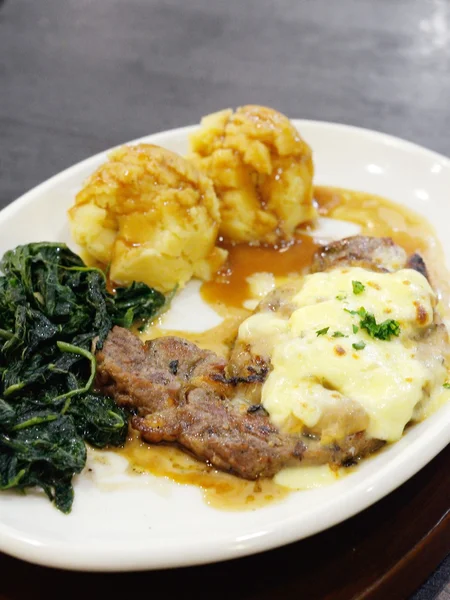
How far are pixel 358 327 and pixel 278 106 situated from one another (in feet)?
13.5

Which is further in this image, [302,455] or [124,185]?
[124,185]

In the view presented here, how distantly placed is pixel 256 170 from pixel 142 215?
850 millimetres

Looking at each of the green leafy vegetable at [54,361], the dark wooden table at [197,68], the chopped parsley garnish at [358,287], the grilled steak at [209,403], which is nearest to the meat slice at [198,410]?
the grilled steak at [209,403]

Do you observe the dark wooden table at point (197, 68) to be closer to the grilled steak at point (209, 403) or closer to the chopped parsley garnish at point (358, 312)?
the grilled steak at point (209, 403)

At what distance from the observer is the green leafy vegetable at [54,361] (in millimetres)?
2719

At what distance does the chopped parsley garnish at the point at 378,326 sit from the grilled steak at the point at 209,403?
33 cm

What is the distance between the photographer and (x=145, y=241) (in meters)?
3.89

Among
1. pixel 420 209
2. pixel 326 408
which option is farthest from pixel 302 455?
pixel 420 209

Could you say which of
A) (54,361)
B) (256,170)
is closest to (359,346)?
(54,361)

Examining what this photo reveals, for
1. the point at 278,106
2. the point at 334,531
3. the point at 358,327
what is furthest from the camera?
the point at 278,106

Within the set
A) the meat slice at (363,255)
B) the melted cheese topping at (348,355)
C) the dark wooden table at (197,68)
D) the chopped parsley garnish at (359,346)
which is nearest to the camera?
the melted cheese topping at (348,355)

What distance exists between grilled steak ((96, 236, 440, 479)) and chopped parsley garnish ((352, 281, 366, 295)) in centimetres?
36

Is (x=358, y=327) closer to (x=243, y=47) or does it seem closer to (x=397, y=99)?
(x=397, y=99)

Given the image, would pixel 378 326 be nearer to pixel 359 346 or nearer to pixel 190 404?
pixel 359 346
